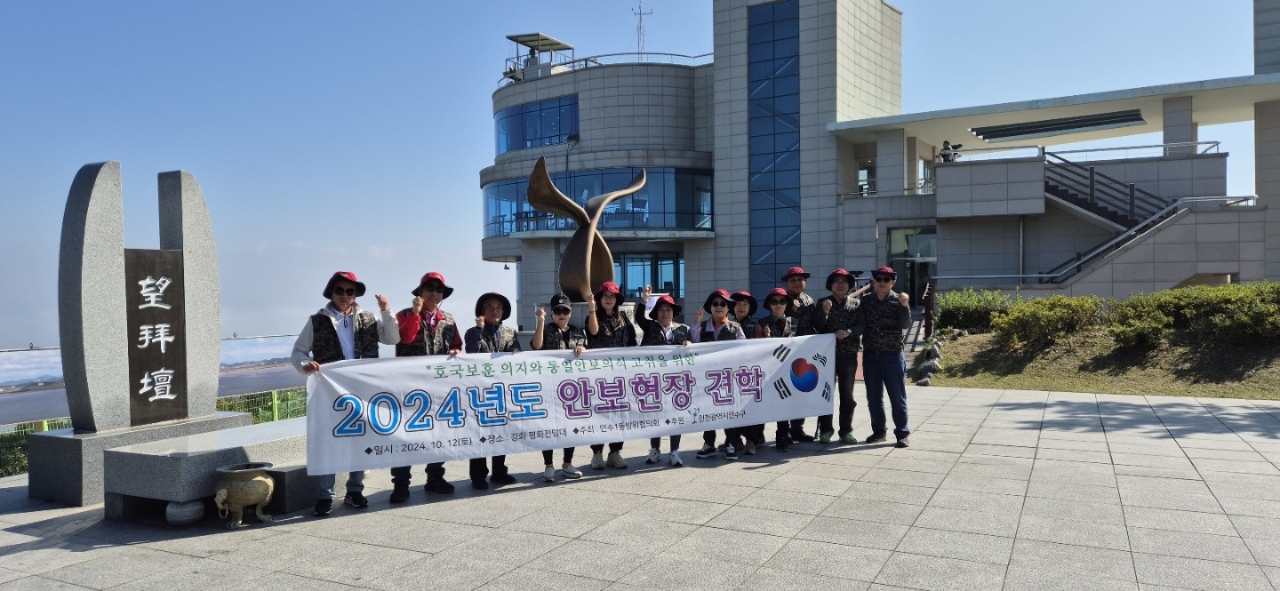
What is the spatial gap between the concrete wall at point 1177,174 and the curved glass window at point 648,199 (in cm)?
1814

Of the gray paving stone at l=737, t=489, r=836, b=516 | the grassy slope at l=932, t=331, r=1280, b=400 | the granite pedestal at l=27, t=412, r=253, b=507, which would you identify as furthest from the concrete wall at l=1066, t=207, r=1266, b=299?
the granite pedestal at l=27, t=412, r=253, b=507

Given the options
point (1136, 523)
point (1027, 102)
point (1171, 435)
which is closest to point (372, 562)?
point (1136, 523)

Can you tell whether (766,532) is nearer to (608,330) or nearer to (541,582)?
(541,582)

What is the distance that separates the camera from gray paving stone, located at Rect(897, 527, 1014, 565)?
17.0 feet

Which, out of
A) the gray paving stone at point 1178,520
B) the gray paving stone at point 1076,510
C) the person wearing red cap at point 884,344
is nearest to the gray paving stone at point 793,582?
the gray paving stone at point 1076,510

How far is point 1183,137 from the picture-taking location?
95.8ft

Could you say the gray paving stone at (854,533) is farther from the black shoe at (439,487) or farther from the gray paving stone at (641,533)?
the black shoe at (439,487)

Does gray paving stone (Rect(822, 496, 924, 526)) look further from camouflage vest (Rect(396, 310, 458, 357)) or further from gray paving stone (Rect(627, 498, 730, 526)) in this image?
camouflage vest (Rect(396, 310, 458, 357))

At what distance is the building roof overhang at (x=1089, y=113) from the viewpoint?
28453 millimetres

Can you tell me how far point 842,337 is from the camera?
9086 mm

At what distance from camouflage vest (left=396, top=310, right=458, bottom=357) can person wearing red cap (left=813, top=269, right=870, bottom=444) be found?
412cm

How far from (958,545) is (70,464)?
7205mm

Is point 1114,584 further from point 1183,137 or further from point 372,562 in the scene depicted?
point 1183,137

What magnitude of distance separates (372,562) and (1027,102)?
31799 millimetres
